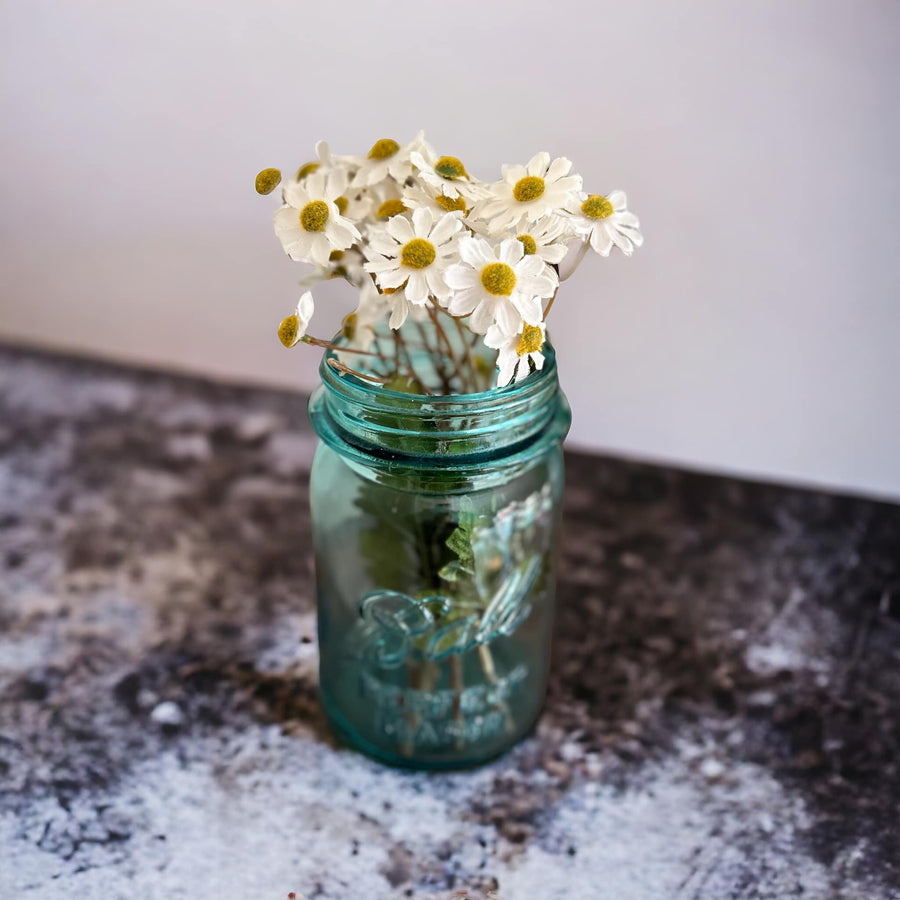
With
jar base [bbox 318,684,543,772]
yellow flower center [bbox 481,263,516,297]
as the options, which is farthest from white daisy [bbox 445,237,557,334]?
jar base [bbox 318,684,543,772]

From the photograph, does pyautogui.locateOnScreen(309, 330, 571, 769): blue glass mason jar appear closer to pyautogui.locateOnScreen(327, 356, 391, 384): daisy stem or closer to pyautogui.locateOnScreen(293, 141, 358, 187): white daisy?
pyautogui.locateOnScreen(327, 356, 391, 384): daisy stem

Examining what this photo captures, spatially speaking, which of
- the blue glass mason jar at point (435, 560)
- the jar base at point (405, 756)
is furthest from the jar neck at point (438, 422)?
the jar base at point (405, 756)

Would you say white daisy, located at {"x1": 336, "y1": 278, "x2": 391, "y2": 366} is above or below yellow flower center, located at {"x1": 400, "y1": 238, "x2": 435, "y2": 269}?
below

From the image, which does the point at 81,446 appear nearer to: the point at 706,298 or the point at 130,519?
the point at 130,519

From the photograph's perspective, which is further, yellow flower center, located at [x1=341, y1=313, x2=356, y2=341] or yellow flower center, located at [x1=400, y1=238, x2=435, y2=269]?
yellow flower center, located at [x1=341, y1=313, x2=356, y2=341]

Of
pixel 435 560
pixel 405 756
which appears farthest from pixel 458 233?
pixel 405 756

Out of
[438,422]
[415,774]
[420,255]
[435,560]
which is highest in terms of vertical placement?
[420,255]

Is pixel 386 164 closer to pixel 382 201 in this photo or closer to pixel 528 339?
pixel 382 201
